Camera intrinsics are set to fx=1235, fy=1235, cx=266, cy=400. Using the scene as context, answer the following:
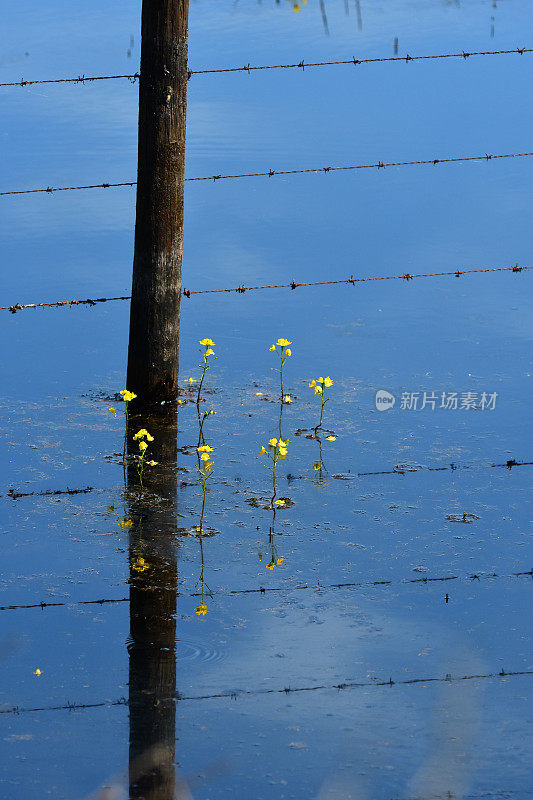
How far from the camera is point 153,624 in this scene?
220 inches

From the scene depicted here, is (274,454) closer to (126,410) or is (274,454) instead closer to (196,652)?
(126,410)

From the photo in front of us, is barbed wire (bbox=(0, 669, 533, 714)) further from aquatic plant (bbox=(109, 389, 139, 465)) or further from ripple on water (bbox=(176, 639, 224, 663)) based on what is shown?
aquatic plant (bbox=(109, 389, 139, 465))

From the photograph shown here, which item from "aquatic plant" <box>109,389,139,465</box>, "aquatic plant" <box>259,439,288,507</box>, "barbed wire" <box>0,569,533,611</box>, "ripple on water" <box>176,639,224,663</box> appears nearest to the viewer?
"ripple on water" <box>176,639,224,663</box>

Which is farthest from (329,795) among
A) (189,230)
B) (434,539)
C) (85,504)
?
(189,230)

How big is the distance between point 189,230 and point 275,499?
5370 millimetres

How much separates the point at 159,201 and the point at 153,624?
3.12 m

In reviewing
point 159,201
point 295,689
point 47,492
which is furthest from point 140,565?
point 159,201

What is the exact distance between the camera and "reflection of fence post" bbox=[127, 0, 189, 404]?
7.60 metres

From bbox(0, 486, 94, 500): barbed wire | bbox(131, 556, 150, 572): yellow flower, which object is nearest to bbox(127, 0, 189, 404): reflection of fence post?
bbox(0, 486, 94, 500): barbed wire

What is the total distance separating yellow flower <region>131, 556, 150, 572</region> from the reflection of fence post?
2.06 m

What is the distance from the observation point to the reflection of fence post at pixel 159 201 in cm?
760

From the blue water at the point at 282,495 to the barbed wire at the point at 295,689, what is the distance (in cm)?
1

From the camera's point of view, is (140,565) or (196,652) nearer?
(196,652)

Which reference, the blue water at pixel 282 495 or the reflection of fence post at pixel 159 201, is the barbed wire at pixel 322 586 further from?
the reflection of fence post at pixel 159 201
